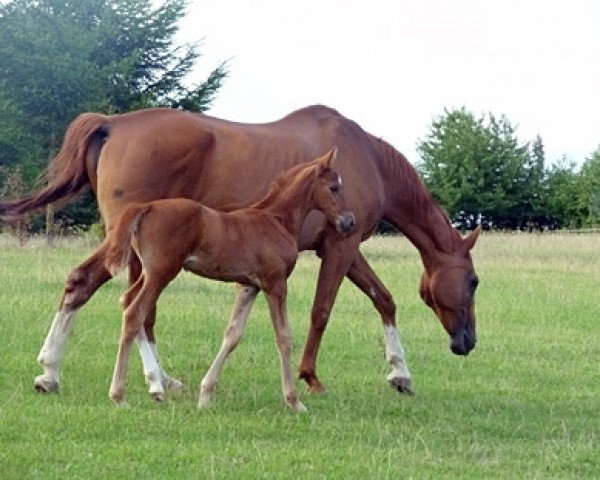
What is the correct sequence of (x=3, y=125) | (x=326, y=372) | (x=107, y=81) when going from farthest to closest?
(x=107, y=81), (x=3, y=125), (x=326, y=372)

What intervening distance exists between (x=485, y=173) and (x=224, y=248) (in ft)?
158

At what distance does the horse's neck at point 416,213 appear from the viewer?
350 inches

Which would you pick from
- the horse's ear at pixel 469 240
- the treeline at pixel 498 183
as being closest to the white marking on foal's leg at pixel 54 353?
the horse's ear at pixel 469 240

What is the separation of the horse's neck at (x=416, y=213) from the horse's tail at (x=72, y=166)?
2380 millimetres

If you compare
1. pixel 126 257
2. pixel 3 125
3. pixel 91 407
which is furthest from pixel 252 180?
pixel 3 125

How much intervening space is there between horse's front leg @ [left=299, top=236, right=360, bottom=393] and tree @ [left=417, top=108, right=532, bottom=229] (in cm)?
4496

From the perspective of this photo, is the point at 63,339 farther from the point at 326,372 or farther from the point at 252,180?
the point at 326,372

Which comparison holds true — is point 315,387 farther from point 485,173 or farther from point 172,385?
point 485,173

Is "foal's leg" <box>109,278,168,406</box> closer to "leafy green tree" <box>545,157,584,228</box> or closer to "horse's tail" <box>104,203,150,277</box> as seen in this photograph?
"horse's tail" <box>104,203,150,277</box>

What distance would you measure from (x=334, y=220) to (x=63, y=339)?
2003 millimetres

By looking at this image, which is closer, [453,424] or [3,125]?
[453,424]

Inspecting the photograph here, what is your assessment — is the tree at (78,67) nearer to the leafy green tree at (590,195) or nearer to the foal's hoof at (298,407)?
the foal's hoof at (298,407)

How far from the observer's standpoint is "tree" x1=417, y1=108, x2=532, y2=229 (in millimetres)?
52875

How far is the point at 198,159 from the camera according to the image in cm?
781
